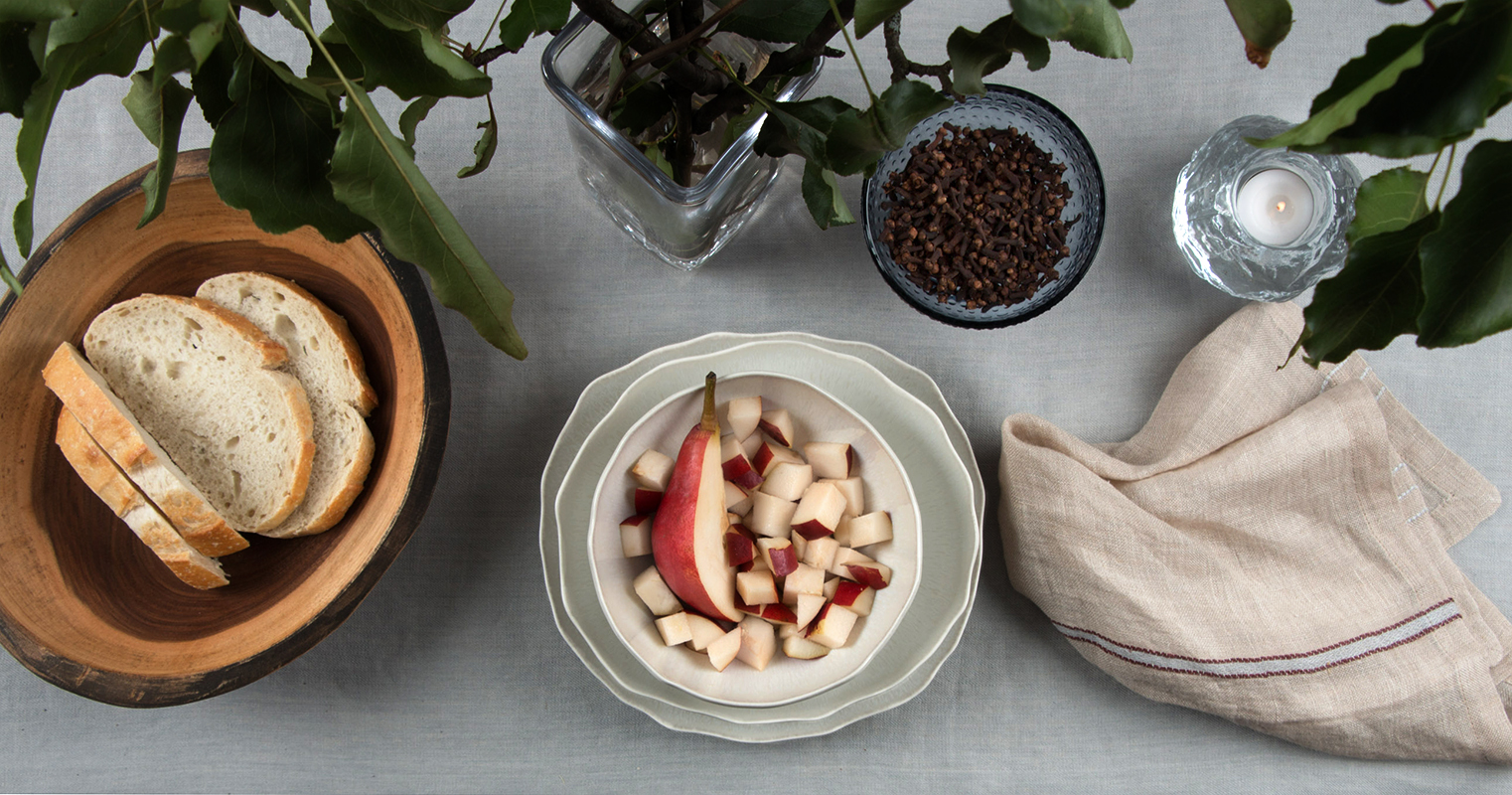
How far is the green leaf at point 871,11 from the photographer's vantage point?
1.27 ft

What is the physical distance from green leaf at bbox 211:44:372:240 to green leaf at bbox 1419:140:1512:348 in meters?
0.53

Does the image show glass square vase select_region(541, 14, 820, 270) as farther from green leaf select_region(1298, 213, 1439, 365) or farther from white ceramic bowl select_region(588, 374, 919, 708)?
green leaf select_region(1298, 213, 1439, 365)

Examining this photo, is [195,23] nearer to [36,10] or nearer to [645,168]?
[36,10]

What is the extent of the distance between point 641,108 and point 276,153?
0.26 metres

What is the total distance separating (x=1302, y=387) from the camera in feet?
2.83

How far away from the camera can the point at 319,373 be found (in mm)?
780

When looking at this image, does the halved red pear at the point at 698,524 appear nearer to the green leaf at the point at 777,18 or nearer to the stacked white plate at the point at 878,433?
the stacked white plate at the point at 878,433

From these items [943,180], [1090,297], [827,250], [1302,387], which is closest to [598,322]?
[827,250]

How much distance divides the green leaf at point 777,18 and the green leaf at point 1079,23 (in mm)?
185

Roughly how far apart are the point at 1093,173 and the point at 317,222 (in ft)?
2.23

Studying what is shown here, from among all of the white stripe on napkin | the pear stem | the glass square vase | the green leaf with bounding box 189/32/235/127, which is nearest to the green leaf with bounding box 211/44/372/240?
the green leaf with bounding box 189/32/235/127

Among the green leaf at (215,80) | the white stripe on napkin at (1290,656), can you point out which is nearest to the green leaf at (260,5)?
the green leaf at (215,80)

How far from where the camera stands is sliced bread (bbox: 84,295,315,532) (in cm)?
76

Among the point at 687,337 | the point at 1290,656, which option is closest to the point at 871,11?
the point at 687,337
